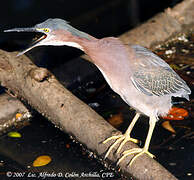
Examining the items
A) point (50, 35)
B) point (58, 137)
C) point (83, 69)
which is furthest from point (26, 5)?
point (50, 35)

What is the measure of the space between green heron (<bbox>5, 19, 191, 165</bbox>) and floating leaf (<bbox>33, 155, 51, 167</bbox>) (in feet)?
2.41

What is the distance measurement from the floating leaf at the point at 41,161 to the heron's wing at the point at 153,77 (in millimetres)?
1264

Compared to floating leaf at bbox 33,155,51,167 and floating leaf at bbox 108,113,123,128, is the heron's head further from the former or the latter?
floating leaf at bbox 108,113,123,128

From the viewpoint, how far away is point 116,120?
458 centimetres

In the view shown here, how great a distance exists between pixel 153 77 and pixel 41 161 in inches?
56.7

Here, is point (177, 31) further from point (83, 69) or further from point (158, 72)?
point (158, 72)

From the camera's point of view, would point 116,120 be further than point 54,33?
Answer: Yes

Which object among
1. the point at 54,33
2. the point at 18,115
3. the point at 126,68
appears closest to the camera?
the point at 54,33

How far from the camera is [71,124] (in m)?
3.92

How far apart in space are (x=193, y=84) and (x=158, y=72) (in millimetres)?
1479

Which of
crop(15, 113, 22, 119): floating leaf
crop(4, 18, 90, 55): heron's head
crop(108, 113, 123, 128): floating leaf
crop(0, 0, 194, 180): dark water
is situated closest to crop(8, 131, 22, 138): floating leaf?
crop(0, 0, 194, 180): dark water

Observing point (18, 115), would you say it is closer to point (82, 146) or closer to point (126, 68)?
point (82, 146)

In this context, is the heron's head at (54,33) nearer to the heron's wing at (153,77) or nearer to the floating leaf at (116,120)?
the heron's wing at (153,77)

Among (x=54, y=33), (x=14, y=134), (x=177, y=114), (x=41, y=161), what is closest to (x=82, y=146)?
(x=41, y=161)
